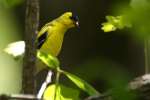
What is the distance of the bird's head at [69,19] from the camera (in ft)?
5.88

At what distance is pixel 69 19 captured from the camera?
181 centimetres

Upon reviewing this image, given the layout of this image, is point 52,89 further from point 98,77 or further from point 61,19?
point 61,19

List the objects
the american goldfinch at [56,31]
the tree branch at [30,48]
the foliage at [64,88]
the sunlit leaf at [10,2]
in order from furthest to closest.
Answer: the american goldfinch at [56,31], the foliage at [64,88], the tree branch at [30,48], the sunlit leaf at [10,2]

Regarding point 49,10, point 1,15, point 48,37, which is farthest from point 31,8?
point 49,10

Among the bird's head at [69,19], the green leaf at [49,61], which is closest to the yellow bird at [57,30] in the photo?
the bird's head at [69,19]

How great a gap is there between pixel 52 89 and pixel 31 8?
0.55 ft

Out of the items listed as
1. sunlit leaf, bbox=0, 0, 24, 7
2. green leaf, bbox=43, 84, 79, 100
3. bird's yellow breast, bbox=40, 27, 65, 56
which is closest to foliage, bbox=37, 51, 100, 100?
green leaf, bbox=43, 84, 79, 100

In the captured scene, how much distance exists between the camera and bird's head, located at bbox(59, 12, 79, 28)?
179cm

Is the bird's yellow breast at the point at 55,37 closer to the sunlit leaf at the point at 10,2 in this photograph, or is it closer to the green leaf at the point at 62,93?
the green leaf at the point at 62,93

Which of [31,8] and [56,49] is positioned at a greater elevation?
[56,49]

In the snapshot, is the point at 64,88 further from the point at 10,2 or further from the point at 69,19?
the point at 69,19

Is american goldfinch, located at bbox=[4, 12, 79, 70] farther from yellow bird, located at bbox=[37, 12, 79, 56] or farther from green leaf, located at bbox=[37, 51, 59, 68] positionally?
green leaf, located at bbox=[37, 51, 59, 68]

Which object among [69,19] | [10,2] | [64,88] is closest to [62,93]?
[64,88]

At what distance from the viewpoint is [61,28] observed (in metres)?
1.98
